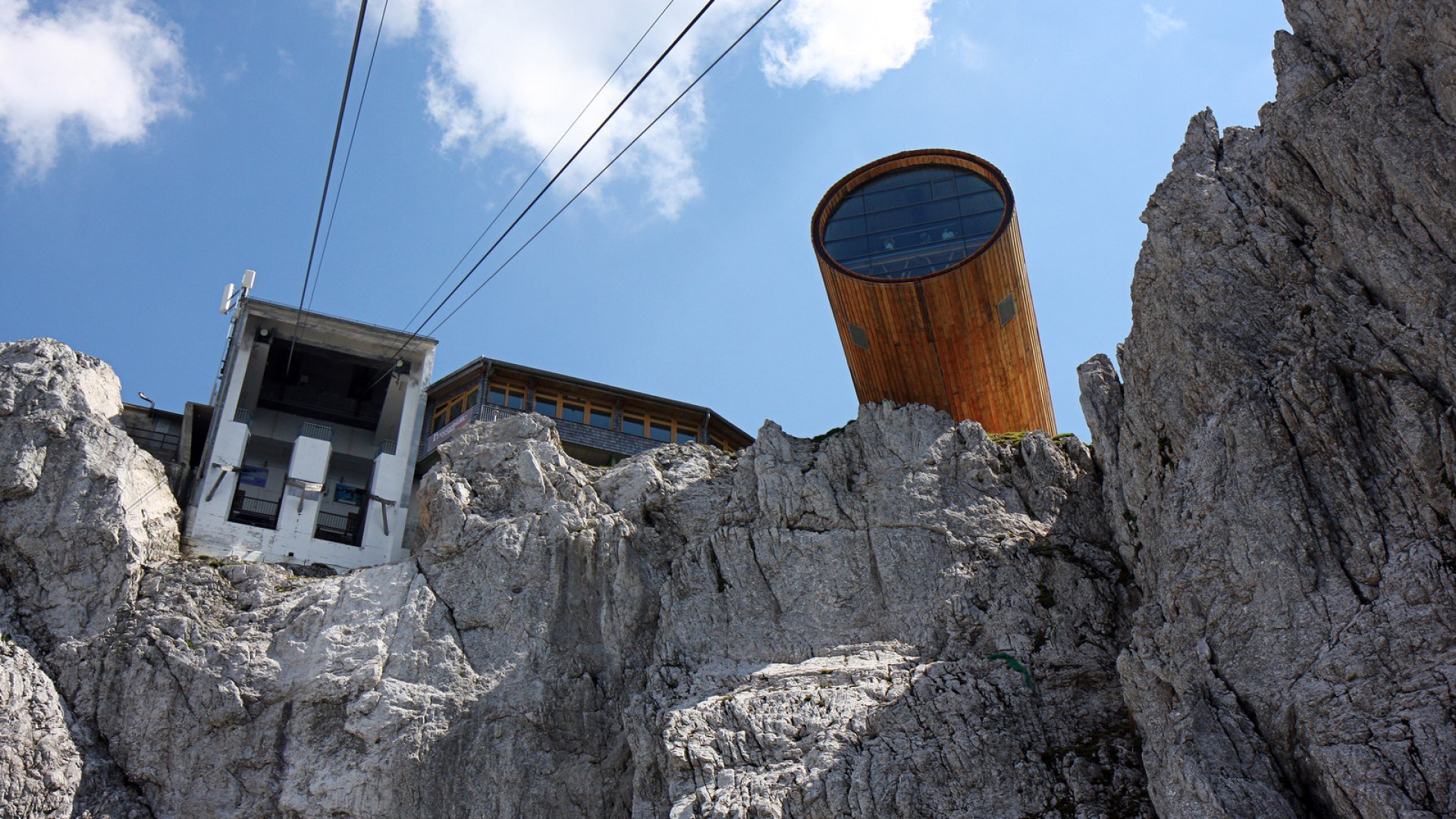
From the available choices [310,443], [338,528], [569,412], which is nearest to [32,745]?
[338,528]

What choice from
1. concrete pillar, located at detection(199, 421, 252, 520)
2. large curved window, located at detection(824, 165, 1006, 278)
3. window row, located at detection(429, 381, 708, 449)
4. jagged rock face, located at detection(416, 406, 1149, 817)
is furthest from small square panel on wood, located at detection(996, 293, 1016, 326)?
concrete pillar, located at detection(199, 421, 252, 520)

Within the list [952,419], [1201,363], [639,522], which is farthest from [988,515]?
[639,522]

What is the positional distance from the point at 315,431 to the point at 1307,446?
88.3 feet

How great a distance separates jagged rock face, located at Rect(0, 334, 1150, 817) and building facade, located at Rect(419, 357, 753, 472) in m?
7.84

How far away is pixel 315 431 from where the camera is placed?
1389 inches

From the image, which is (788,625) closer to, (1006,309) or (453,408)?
(1006,309)

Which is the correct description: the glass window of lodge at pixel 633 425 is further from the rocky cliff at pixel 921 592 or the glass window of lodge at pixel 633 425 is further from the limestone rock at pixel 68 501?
the limestone rock at pixel 68 501

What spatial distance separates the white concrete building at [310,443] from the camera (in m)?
31.0

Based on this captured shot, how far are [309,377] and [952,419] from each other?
20999 millimetres

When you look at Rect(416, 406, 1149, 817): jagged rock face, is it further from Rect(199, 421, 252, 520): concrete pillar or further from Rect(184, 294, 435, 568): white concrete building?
Rect(199, 421, 252, 520): concrete pillar

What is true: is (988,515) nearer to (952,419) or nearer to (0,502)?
(952,419)

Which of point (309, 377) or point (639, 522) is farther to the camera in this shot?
point (309, 377)

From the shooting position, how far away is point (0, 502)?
84.1ft

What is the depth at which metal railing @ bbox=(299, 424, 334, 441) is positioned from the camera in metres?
34.9
